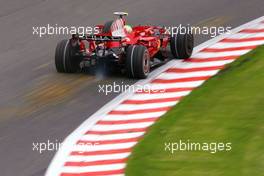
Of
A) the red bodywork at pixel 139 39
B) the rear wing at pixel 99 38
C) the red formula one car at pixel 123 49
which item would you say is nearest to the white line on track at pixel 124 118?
the red formula one car at pixel 123 49

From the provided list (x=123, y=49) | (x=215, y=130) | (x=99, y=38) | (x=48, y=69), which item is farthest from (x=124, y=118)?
(x=48, y=69)

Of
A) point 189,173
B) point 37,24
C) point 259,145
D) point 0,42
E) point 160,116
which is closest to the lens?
point 189,173

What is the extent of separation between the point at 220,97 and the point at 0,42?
700 cm

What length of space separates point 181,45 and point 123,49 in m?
1.61

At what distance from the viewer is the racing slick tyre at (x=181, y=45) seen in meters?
18.6

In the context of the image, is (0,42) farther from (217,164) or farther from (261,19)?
(217,164)

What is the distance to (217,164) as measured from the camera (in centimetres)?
1270

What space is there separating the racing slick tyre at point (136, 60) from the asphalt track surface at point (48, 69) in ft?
0.89

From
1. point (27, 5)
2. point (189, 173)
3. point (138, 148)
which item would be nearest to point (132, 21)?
point (27, 5)

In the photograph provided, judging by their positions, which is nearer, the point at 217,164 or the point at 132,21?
the point at 217,164

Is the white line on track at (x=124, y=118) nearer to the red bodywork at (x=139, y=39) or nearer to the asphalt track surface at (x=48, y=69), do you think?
the asphalt track surface at (x=48, y=69)

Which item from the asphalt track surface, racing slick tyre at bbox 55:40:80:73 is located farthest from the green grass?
racing slick tyre at bbox 55:40:80:73

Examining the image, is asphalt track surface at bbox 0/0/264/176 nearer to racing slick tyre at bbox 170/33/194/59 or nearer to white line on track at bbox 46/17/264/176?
white line on track at bbox 46/17/264/176

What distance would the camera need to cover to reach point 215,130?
14.1 metres
